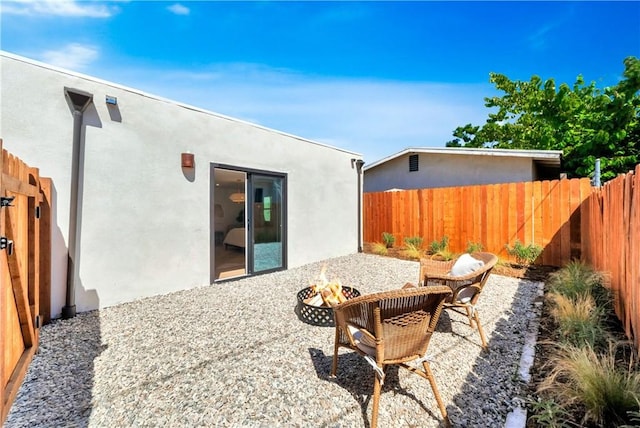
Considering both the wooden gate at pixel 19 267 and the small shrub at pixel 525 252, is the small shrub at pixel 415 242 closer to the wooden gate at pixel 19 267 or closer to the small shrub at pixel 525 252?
the small shrub at pixel 525 252

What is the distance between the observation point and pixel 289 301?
4.57m

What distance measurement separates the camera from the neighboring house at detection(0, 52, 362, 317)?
3.80 meters

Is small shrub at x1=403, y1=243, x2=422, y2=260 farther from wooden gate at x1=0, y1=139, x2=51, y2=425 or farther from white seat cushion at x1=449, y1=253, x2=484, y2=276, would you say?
wooden gate at x1=0, y1=139, x2=51, y2=425

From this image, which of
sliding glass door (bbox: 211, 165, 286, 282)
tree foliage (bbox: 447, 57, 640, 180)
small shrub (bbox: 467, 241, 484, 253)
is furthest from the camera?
tree foliage (bbox: 447, 57, 640, 180)

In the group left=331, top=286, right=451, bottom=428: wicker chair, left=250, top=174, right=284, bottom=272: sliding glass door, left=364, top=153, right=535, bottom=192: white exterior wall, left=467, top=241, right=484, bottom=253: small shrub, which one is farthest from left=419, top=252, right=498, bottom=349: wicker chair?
left=364, top=153, right=535, bottom=192: white exterior wall

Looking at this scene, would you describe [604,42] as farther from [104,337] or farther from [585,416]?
[104,337]

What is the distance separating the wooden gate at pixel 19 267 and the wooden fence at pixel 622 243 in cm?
488

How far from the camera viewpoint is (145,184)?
4.66 meters

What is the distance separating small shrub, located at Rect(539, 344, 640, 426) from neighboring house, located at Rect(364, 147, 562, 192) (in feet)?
27.9

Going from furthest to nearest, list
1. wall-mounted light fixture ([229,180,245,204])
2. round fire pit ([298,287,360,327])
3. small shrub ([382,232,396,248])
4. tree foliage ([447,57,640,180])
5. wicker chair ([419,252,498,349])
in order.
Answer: tree foliage ([447,57,640,180])
small shrub ([382,232,396,248])
wall-mounted light fixture ([229,180,245,204])
round fire pit ([298,287,360,327])
wicker chair ([419,252,498,349])

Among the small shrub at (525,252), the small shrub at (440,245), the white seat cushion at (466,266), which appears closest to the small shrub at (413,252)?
the small shrub at (440,245)

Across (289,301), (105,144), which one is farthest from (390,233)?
(105,144)

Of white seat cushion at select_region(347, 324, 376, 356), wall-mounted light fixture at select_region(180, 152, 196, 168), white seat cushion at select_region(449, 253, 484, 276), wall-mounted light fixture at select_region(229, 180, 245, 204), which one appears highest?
wall-mounted light fixture at select_region(180, 152, 196, 168)

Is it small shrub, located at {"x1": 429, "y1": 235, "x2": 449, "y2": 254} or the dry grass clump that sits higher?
small shrub, located at {"x1": 429, "y1": 235, "x2": 449, "y2": 254}
